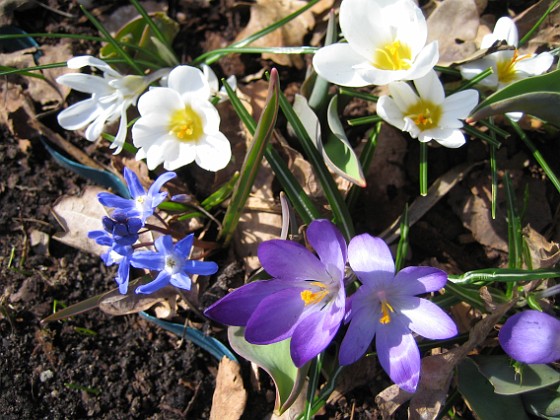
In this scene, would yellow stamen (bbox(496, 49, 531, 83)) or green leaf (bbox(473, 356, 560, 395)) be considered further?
yellow stamen (bbox(496, 49, 531, 83))

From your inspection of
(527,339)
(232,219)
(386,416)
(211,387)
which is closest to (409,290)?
(527,339)

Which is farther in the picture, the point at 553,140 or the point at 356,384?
the point at 553,140

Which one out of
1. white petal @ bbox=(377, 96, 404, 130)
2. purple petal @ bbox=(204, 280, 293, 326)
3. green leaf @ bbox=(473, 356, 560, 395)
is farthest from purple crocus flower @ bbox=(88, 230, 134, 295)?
green leaf @ bbox=(473, 356, 560, 395)

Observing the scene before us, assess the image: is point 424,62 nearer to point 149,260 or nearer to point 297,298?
point 297,298

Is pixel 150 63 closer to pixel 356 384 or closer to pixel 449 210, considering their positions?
pixel 449 210

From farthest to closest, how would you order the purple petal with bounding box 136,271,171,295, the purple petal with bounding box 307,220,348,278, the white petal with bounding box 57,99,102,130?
the white petal with bounding box 57,99,102,130, the purple petal with bounding box 136,271,171,295, the purple petal with bounding box 307,220,348,278

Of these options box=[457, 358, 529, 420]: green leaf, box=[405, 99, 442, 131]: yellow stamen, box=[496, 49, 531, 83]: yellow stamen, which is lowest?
box=[457, 358, 529, 420]: green leaf

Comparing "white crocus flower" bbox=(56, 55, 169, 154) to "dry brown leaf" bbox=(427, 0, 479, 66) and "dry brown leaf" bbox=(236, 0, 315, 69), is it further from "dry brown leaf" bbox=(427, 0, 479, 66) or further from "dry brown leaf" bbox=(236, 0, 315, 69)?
"dry brown leaf" bbox=(427, 0, 479, 66)
